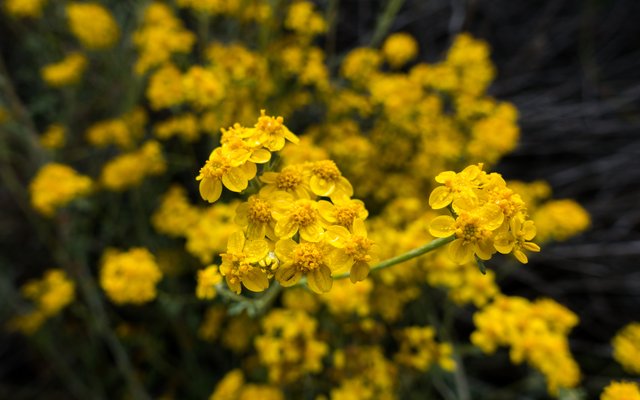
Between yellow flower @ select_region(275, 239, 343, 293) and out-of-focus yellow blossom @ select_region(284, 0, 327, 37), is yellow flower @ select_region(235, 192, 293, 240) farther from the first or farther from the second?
out-of-focus yellow blossom @ select_region(284, 0, 327, 37)

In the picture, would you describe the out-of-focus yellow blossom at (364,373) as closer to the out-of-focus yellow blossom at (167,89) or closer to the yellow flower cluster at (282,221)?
the yellow flower cluster at (282,221)

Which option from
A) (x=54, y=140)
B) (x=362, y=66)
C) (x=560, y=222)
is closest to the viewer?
(x=560, y=222)

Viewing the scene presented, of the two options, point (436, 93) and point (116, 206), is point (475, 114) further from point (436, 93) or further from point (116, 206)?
point (116, 206)

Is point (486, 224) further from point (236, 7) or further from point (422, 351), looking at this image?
point (236, 7)

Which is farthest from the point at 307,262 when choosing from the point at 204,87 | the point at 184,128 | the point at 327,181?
the point at 184,128

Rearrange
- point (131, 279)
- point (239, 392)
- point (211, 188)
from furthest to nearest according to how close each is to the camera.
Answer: point (239, 392)
point (131, 279)
point (211, 188)

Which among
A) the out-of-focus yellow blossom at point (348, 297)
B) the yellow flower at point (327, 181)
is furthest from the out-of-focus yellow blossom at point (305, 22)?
the yellow flower at point (327, 181)

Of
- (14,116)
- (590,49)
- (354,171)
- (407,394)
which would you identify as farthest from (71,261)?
(590,49)
